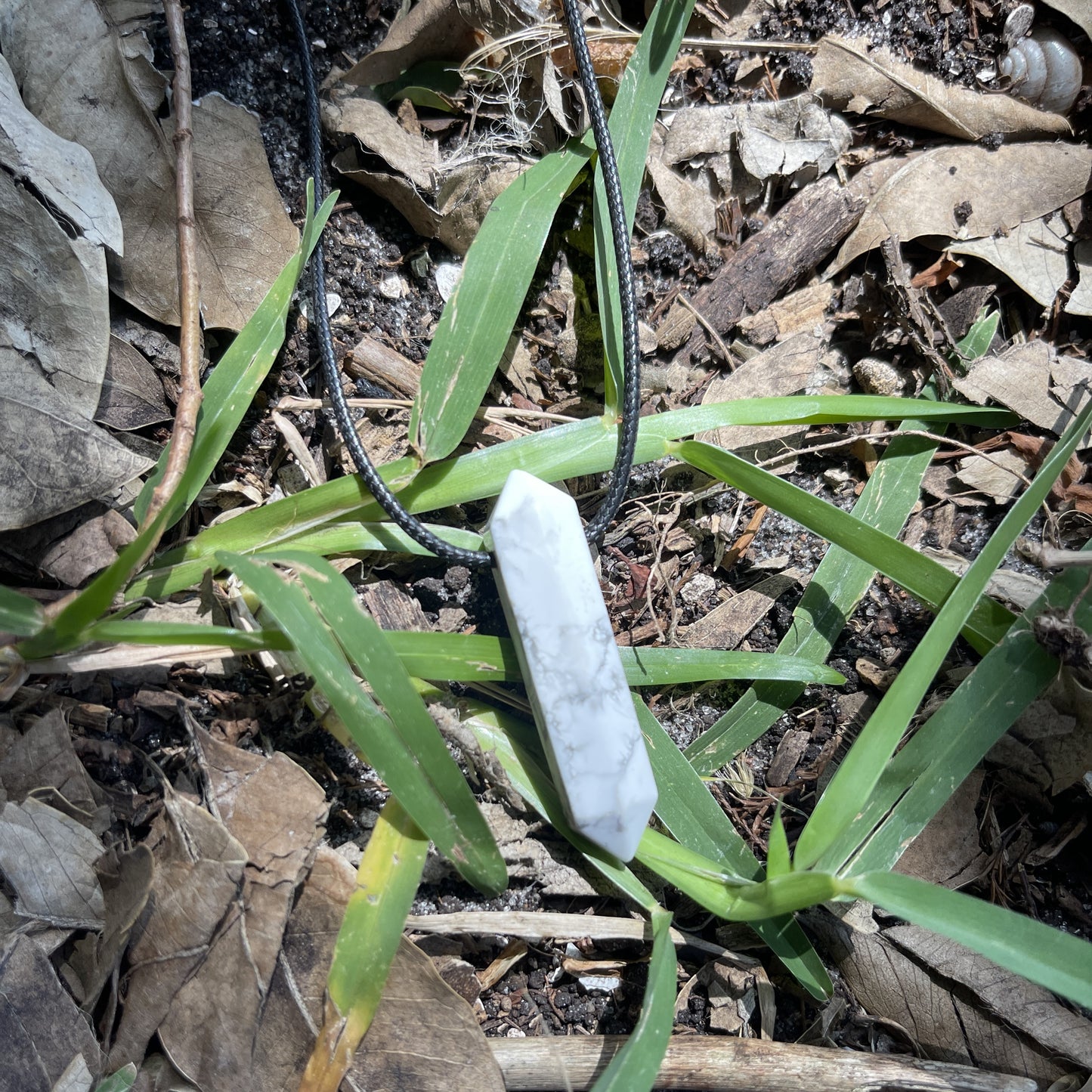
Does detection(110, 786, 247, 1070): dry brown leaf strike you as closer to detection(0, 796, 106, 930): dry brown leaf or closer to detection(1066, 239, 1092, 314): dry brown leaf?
detection(0, 796, 106, 930): dry brown leaf

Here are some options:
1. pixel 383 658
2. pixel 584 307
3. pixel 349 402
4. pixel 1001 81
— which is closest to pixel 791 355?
pixel 584 307

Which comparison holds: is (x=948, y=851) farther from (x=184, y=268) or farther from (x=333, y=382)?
(x=184, y=268)

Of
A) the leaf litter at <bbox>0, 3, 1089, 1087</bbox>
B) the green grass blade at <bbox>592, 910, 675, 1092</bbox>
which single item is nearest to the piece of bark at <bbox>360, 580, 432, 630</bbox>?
the leaf litter at <bbox>0, 3, 1089, 1087</bbox>

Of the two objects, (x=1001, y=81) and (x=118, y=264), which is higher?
(x=1001, y=81)

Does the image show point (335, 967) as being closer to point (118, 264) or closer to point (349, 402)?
point (349, 402)

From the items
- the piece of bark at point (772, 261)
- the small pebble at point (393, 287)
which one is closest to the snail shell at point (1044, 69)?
the piece of bark at point (772, 261)

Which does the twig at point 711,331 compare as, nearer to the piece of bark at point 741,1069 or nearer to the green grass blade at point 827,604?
the green grass blade at point 827,604
